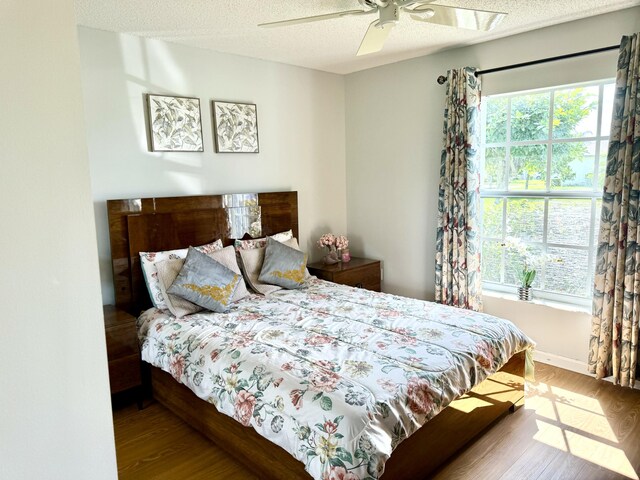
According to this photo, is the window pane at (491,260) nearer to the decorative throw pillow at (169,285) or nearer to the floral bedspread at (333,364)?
the floral bedspread at (333,364)

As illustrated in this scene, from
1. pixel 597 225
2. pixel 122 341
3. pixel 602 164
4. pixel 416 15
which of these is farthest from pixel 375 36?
pixel 122 341

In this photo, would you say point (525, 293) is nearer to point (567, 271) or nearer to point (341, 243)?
point (567, 271)

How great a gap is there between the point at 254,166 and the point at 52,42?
10.1 feet

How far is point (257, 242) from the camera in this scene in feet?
12.8

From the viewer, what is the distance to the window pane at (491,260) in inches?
152

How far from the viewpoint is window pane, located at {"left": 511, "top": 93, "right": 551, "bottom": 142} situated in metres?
3.48

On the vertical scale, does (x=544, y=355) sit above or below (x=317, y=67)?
below

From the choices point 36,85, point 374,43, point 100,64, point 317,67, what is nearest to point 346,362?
point 36,85

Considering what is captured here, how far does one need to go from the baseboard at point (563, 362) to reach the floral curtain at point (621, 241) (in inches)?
6.8

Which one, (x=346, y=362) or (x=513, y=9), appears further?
(x=513, y=9)

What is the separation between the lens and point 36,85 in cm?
98

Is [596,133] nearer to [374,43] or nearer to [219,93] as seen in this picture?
[374,43]

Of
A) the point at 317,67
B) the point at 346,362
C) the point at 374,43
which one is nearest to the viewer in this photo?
the point at 346,362

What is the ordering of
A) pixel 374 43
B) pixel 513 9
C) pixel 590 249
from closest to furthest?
pixel 374 43 → pixel 513 9 → pixel 590 249
